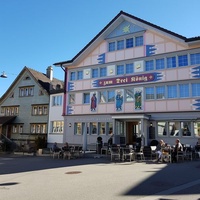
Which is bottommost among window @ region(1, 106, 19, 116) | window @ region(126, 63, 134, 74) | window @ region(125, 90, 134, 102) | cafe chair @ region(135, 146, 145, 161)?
cafe chair @ region(135, 146, 145, 161)

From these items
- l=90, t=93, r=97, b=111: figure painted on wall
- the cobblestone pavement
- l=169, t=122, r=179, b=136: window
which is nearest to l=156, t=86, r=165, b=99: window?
l=169, t=122, r=179, b=136: window

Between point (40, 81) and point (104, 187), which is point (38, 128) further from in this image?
point (104, 187)

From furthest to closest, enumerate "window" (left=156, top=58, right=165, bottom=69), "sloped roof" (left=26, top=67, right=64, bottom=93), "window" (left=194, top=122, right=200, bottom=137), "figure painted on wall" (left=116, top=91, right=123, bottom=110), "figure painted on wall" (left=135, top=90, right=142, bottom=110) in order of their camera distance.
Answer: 1. "sloped roof" (left=26, top=67, right=64, bottom=93)
2. "figure painted on wall" (left=116, top=91, right=123, bottom=110)
3. "figure painted on wall" (left=135, top=90, right=142, bottom=110)
4. "window" (left=156, top=58, right=165, bottom=69)
5. "window" (left=194, top=122, right=200, bottom=137)

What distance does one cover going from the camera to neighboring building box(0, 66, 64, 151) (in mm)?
30109

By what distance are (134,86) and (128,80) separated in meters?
0.87

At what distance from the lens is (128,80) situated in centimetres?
2370

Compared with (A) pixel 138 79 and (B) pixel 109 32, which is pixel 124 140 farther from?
(B) pixel 109 32

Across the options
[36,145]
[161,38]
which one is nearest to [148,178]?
[161,38]

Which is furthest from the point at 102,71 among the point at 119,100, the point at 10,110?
the point at 10,110

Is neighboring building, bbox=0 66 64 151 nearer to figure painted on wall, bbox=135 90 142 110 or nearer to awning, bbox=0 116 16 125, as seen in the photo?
awning, bbox=0 116 16 125

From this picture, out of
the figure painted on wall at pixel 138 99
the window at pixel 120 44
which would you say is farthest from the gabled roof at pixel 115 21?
the figure painted on wall at pixel 138 99

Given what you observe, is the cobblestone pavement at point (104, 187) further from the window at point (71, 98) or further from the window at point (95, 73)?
the window at point (71, 98)

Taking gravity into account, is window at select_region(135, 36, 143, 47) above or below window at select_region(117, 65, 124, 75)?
above

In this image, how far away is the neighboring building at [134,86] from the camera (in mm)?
20969
